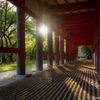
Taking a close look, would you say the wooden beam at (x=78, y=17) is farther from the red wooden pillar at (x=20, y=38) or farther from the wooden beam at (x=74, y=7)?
the red wooden pillar at (x=20, y=38)

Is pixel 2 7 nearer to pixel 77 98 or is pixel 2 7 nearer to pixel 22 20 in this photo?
pixel 22 20

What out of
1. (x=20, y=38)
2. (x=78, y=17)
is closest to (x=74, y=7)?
(x=78, y=17)

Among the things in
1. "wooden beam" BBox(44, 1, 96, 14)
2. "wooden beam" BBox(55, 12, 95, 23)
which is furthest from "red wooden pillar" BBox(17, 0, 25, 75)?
"wooden beam" BBox(55, 12, 95, 23)

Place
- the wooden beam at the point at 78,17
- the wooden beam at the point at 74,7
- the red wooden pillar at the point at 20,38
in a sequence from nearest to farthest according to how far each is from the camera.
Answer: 1. the red wooden pillar at the point at 20,38
2. the wooden beam at the point at 74,7
3. the wooden beam at the point at 78,17

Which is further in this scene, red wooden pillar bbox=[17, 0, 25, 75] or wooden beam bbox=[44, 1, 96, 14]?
wooden beam bbox=[44, 1, 96, 14]

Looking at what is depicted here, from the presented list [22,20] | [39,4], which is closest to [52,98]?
[22,20]

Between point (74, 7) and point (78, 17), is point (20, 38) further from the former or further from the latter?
point (78, 17)

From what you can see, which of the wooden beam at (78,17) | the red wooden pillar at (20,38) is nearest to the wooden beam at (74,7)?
the wooden beam at (78,17)

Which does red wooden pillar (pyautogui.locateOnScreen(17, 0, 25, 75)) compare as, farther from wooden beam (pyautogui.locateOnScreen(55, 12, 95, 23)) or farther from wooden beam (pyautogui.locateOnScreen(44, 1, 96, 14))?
wooden beam (pyautogui.locateOnScreen(55, 12, 95, 23))

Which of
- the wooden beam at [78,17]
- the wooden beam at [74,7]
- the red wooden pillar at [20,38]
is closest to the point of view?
the red wooden pillar at [20,38]

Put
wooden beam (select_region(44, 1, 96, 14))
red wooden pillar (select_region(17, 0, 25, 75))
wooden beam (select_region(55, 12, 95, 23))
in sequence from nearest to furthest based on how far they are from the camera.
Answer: red wooden pillar (select_region(17, 0, 25, 75))
wooden beam (select_region(44, 1, 96, 14))
wooden beam (select_region(55, 12, 95, 23))

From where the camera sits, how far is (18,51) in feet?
14.7

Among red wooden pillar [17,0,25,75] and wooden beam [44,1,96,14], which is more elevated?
wooden beam [44,1,96,14]

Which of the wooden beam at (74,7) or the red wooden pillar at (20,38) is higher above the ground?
the wooden beam at (74,7)
